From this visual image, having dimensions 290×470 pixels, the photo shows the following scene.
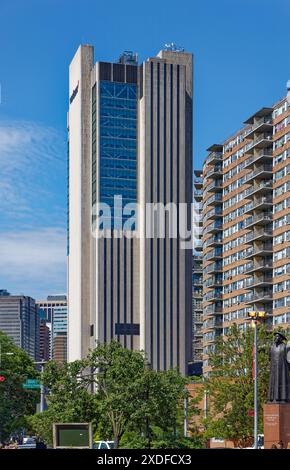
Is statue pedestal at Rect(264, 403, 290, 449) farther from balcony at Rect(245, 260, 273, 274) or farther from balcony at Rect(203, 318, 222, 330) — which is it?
balcony at Rect(203, 318, 222, 330)

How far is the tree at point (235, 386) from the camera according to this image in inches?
2034

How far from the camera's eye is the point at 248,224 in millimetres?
103625

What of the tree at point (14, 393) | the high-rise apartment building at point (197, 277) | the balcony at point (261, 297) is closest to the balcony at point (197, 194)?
the high-rise apartment building at point (197, 277)

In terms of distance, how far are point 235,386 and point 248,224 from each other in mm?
52495

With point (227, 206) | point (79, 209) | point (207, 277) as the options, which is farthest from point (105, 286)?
point (79, 209)

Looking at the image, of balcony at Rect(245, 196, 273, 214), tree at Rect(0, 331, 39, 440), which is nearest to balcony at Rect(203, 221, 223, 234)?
balcony at Rect(245, 196, 273, 214)

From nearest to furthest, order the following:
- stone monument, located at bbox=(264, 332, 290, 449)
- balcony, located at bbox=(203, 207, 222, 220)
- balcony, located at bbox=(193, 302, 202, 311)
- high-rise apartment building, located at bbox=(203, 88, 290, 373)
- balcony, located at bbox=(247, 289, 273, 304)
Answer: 1. stone monument, located at bbox=(264, 332, 290, 449)
2. high-rise apartment building, located at bbox=(203, 88, 290, 373)
3. balcony, located at bbox=(247, 289, 273, 304)
4. balcony, located at bbox=(203, 207, 222, 220)
5. balcony, located at bbox=(193, 302, 202, 311)

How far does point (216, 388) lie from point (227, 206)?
58.4m

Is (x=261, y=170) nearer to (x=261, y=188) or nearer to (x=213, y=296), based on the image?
(x=261, y=188)

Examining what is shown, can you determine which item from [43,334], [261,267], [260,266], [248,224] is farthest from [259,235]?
[43,334]

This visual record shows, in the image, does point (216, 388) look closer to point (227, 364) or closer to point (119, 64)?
point (227, 364)

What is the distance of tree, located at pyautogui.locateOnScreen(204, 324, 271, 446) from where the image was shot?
51.7 meters

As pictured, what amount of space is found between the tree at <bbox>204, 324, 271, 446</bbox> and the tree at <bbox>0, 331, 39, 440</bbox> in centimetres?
1952

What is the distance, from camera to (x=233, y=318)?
10725cm
